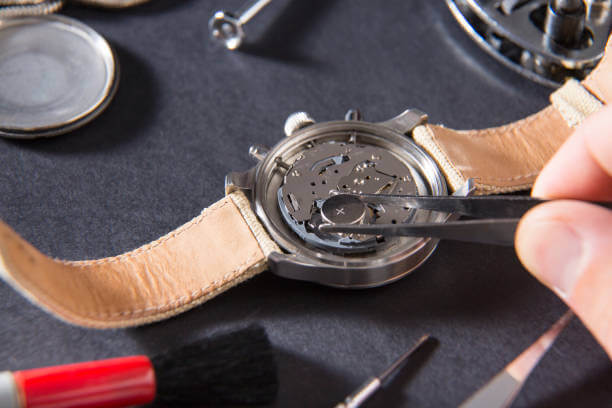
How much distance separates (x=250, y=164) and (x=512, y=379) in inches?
19.8

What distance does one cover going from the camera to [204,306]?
0.96m

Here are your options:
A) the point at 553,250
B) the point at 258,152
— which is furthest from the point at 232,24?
the point at 553,250

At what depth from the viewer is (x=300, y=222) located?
0.98 m

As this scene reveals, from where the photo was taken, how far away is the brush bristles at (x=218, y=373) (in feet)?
2.72

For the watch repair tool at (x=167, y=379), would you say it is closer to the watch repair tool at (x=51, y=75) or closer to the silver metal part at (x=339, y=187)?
the silver metal part at (x=339, y=187)

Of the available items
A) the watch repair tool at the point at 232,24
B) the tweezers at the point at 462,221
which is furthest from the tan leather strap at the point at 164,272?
the watch repair tool at the point at 232,24

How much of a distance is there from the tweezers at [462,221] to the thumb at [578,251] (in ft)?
0.13

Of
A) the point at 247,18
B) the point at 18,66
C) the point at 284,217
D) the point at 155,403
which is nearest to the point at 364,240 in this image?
the point at 284,217

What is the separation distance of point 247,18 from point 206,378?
69cm

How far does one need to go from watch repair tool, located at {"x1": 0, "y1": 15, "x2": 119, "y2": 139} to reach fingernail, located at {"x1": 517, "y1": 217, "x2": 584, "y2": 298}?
2.31ft

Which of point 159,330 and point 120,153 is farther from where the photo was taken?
point 120,153

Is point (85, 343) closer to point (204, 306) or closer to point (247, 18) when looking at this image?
point (204, 306)

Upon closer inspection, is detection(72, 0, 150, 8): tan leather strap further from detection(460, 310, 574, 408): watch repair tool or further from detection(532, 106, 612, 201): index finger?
detection(460, 310, 574, 408): watch repair tool

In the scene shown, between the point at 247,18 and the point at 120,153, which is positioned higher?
the point at 247,18
